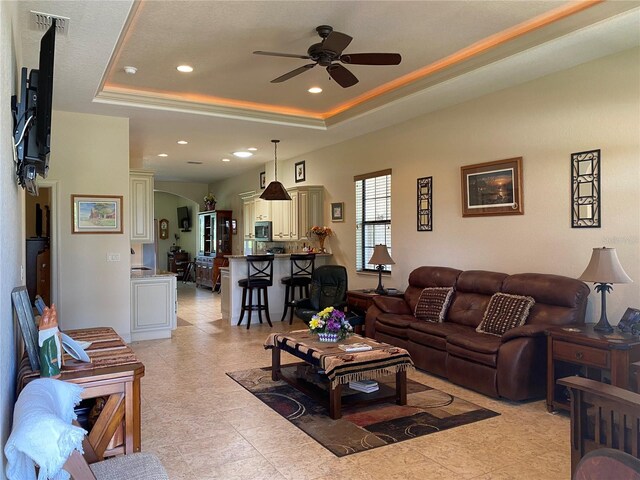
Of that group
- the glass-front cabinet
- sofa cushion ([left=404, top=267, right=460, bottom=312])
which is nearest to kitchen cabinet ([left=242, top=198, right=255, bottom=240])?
the glass-front cabinet

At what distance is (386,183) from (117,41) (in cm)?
405

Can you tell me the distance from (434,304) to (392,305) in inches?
21.6

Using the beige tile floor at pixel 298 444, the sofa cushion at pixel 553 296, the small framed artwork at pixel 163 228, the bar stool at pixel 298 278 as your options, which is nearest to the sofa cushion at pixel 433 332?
the beige tile floor at pixel 298 444

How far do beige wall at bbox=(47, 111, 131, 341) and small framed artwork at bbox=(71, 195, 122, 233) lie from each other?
58mm

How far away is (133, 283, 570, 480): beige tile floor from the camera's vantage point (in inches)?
112

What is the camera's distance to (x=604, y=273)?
3.61 metres

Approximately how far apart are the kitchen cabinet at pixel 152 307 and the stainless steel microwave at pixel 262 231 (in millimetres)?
3228

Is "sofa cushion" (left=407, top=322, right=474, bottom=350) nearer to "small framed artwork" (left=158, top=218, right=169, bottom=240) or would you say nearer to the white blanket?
the white blanket

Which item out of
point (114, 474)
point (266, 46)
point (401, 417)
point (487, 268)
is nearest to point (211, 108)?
point (266, 46)

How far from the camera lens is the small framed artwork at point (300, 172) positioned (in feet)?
29.3

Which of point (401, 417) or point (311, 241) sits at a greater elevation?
point (311, 241)

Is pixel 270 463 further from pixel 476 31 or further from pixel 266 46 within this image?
pixel 476 31

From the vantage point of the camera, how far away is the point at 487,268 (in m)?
5.21

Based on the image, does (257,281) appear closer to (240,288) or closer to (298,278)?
(240,288)
